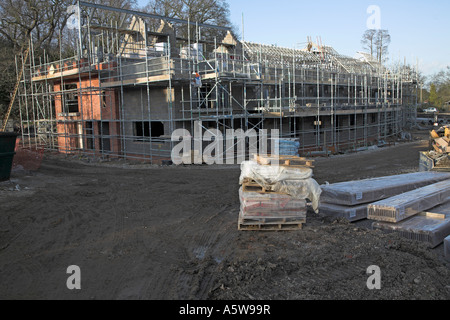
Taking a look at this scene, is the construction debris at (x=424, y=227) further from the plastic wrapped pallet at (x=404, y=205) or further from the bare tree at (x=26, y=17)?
the bare tree at (x=26, y=17)

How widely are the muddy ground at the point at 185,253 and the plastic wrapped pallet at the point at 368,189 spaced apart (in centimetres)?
60

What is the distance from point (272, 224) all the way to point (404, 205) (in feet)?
8.56

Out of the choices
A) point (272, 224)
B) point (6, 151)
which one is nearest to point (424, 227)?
point (272, 224)

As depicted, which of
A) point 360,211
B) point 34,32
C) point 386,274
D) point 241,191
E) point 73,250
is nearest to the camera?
point 386,274

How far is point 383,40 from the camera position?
47.3 meters

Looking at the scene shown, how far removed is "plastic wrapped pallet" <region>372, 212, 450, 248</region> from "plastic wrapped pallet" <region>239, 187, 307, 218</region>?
1685 mm

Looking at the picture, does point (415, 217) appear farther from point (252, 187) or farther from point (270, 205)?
point (252, 187)

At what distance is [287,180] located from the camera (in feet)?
25.1

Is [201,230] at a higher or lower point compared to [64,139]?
lower

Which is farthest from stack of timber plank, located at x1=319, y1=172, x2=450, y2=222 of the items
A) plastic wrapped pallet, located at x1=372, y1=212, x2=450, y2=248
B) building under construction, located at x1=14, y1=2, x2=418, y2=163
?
building under construction, located at x1=14, y1=2, x2=418, y2=163
